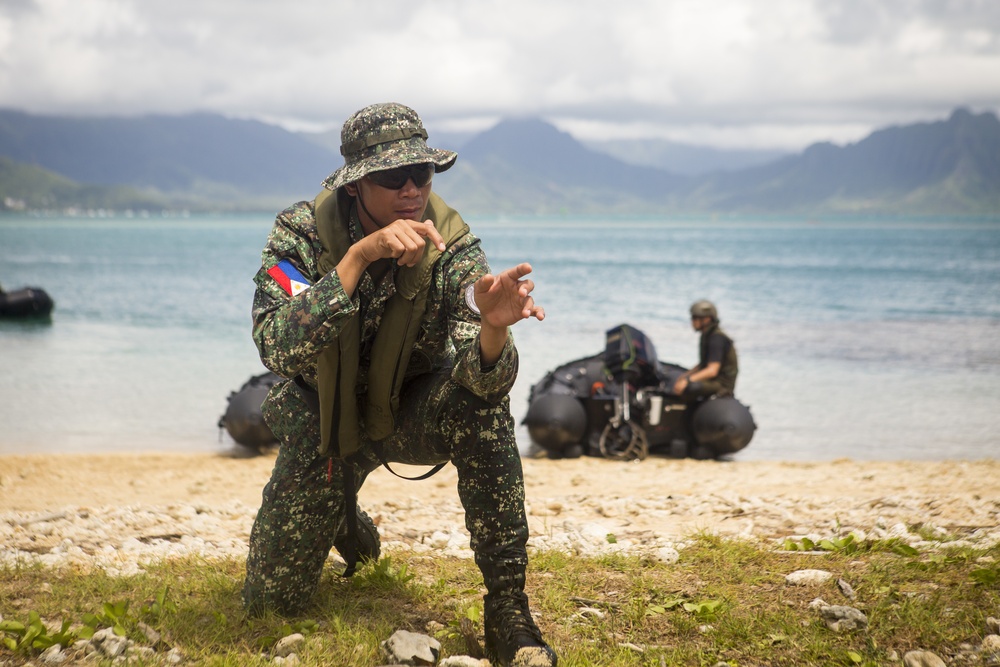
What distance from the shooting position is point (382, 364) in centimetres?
416

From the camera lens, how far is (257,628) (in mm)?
4355

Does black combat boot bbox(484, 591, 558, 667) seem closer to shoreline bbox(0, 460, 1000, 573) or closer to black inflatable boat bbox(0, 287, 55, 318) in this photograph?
shoreline bbox(0, 460, 1000, 573)

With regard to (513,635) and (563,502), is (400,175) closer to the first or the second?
(513,635)

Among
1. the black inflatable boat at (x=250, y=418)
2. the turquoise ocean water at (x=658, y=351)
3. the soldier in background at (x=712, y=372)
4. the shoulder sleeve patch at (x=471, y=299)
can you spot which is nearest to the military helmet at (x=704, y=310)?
the soldier in background at (x=712, y=372)

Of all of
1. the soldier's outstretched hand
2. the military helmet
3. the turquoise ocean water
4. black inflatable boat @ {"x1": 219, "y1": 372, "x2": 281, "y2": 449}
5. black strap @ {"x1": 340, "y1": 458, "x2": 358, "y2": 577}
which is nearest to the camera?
the soldier's outstretched hand

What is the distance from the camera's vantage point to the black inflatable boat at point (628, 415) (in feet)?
36.3

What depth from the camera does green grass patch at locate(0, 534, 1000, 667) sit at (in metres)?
3.99

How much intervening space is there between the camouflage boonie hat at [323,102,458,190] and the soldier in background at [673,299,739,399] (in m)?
7.57

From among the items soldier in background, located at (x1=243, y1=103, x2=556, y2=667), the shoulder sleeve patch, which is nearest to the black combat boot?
soldier in background, located at (x1=243, y1=103, x2=556, y2=667)

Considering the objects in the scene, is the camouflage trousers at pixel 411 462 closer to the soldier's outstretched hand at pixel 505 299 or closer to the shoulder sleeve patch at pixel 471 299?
the shoulder sleeve patch at pixel 471 299

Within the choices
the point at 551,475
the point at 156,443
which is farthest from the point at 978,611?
the point at 156,443

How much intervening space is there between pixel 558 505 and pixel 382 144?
13.4 feet

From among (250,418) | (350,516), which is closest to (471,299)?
(350,516)

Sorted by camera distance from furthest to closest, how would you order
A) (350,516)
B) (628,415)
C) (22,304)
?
(22,304) < (628,415) < (350,516)
